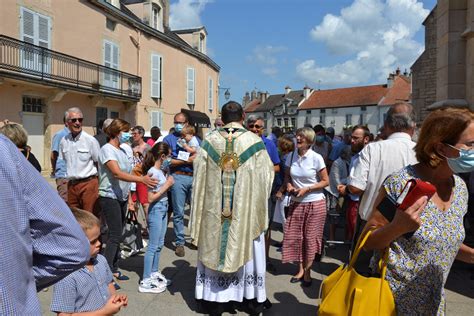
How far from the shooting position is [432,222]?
6.17ft

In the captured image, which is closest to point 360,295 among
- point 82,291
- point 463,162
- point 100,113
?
point 463,162

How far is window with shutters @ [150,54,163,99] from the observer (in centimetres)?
2338

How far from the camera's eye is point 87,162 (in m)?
4.75

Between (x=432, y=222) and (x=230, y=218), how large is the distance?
199cm

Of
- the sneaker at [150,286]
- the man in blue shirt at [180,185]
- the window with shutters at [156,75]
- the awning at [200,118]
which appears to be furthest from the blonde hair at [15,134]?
the awning at [200,118]

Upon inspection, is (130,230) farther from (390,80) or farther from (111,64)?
(390,80)

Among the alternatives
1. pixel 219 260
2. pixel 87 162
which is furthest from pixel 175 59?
pixel 219 260

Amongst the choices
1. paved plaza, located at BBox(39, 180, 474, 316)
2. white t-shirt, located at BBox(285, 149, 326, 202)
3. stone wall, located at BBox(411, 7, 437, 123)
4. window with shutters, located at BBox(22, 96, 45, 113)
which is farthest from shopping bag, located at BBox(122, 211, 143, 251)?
window with shutters, located at BBox(22, 96, 45, 113)

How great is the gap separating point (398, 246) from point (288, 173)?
2972mm

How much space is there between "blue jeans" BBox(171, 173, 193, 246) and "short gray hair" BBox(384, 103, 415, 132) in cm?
336

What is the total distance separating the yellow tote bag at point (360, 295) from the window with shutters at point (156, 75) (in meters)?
22.7

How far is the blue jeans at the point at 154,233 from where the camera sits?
4.27m

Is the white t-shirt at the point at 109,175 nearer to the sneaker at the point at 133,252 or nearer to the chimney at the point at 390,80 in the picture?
the sneaker at the point at 133,252

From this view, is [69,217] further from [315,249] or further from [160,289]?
[315,249]
